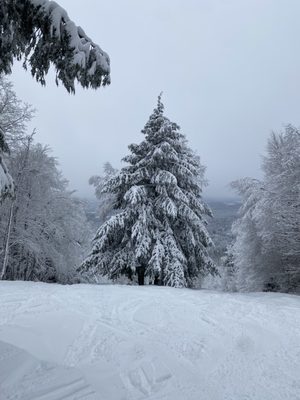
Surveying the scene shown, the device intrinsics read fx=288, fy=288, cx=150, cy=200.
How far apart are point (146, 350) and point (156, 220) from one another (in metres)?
9.54

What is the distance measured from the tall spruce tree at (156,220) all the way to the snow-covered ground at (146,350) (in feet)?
16.8

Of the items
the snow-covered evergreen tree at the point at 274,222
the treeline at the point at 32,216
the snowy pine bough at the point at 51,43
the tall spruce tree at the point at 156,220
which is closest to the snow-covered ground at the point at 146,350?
the snowy pine bough at the point at 51,43

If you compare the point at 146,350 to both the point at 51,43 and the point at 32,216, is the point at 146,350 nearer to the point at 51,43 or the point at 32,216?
the point at 51,43

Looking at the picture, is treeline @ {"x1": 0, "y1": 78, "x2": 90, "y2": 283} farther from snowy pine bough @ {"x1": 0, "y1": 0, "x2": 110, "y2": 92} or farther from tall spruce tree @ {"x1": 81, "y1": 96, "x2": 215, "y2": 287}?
snowy pine bough @ {"x1": 0, "y1": 0, "x2": 110, "y2": 92}

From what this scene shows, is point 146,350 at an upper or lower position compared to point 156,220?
lower

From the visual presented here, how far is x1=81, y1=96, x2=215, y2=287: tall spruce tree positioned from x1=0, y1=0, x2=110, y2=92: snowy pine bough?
371 inches

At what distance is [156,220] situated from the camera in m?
14.3

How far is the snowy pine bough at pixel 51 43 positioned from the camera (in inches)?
141

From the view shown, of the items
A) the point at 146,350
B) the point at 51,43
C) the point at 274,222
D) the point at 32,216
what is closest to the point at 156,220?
the point at 274,222

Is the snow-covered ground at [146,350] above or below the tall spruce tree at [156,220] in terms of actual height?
below

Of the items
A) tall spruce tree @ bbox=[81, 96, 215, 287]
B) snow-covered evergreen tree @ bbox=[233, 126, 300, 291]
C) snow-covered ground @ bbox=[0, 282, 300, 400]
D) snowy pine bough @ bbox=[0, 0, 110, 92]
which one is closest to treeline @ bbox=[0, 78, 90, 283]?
tall spruce tree @ bbox=[81, 96, 215, 287]

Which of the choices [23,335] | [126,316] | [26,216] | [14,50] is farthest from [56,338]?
[26,216]

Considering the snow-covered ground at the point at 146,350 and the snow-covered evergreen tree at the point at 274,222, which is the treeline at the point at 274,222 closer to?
the snow-covered evergreen tree at the point at 274,222

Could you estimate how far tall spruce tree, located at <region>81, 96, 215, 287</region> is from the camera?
13430mm
